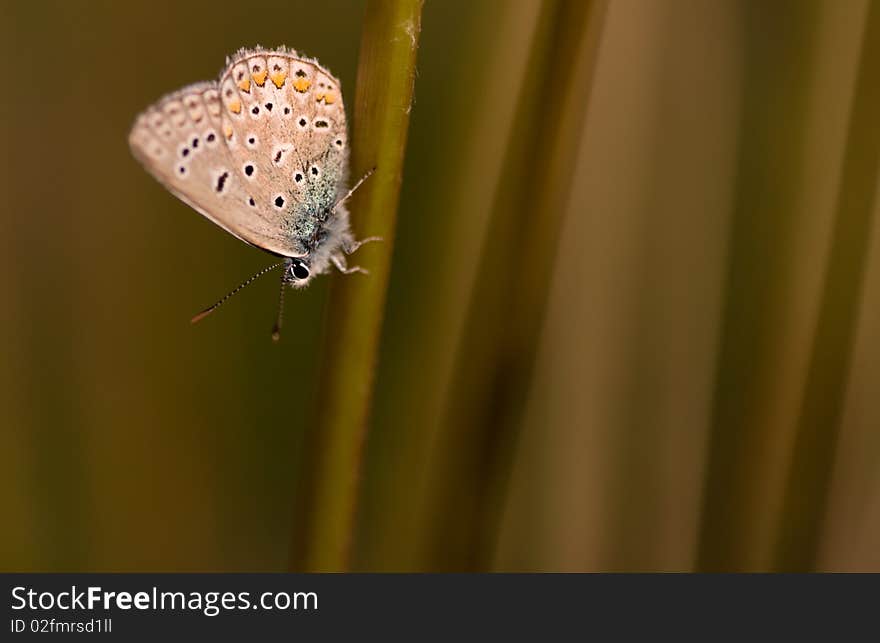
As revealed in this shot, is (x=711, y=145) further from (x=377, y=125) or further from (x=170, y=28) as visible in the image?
(x=170, y=28)

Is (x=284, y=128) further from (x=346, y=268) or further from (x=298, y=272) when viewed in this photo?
(x=346, y=268)

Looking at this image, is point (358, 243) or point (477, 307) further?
point (477, 307)

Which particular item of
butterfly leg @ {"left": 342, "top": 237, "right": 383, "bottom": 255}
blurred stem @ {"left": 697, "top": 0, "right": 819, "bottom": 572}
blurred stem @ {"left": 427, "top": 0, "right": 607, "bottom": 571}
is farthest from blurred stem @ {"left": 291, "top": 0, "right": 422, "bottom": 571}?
blurred stem @ {"left": 697, "top": 0, "right": 819, "bottom": 572}

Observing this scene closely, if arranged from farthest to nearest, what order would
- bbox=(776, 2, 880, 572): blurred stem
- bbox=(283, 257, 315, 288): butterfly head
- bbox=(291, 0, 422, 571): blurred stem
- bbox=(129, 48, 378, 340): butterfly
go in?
bbox=(283, 257, 315, 288): butterfly head < bbox=(129, 48, 378, 340): butterfly < bbox=(776, 2, 880, 572): blurred stem < bbox=(291, 0, 422, 571): blurred stem

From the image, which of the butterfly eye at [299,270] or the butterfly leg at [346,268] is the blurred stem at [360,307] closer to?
the butterfly leg at [346,268]

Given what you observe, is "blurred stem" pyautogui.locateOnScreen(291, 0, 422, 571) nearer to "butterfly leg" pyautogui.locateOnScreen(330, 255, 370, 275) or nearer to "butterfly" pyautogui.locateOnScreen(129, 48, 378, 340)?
"butterfly leg" pyautogui.locateOnScreen(330, 255, 370, 275)

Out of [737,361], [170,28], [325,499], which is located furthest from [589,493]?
[170,28]

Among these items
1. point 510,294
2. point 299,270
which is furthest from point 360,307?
point 299,270
